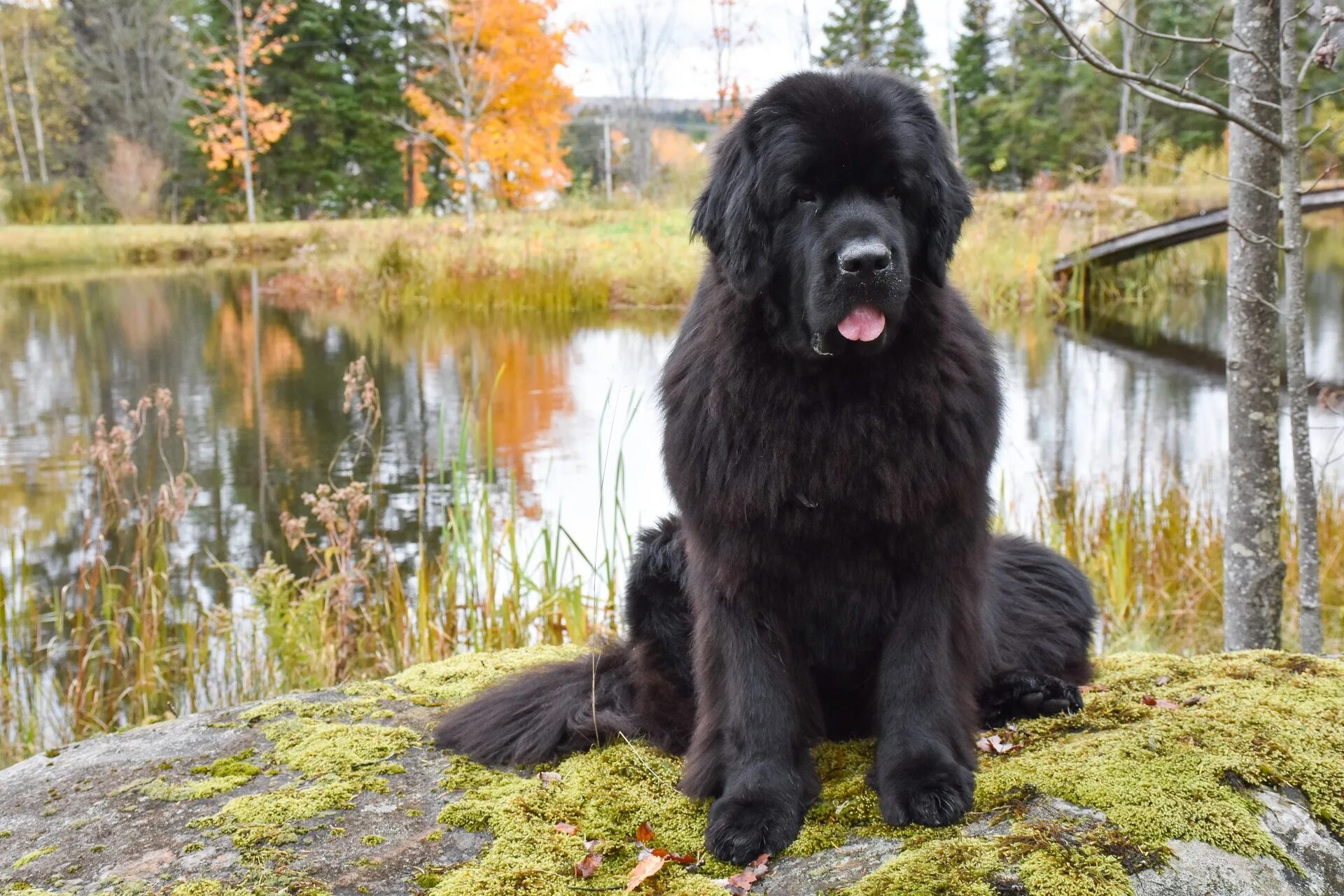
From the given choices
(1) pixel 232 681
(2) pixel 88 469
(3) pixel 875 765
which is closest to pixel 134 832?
(3) pixel 875 765

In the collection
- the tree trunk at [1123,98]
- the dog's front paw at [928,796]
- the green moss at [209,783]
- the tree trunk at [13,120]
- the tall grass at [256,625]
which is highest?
the tree trunk at [13,120]

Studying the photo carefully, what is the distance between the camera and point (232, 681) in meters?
4.63

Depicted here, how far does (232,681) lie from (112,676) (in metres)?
0.54

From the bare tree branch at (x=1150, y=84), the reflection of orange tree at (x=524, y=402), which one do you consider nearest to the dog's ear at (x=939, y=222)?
the bare tree branch at (x=1150, y=84)

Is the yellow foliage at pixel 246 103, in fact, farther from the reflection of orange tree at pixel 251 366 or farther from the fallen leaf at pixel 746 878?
the fallen leaf at pixel 746 878

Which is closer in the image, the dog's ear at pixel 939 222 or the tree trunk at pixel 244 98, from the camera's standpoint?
the dog's ear at pixel 939 222

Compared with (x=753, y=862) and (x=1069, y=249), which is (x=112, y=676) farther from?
(x=1069, y=249)

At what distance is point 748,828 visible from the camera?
2.02 m

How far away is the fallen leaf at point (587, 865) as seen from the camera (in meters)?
1.99

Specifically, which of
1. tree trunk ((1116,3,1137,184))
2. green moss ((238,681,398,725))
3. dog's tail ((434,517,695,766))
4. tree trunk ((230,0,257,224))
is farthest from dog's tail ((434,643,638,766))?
tree trunk ((230,0,257,224))

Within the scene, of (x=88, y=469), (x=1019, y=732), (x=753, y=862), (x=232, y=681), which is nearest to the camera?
(x=753, y=862)

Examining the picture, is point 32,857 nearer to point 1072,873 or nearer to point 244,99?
point 1072,873

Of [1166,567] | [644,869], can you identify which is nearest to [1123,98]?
[1166,567]

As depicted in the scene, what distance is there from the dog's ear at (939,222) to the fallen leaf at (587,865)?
55.3 inches
